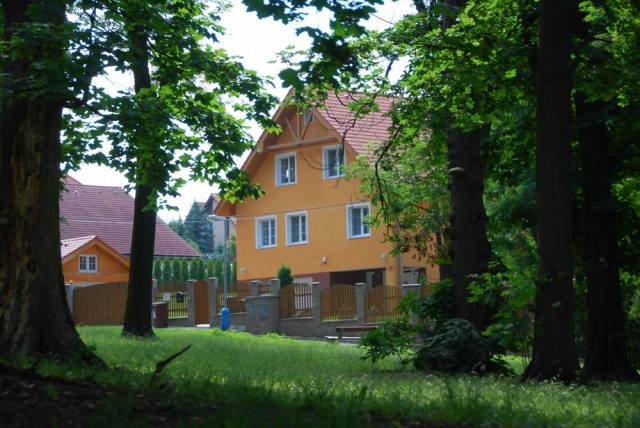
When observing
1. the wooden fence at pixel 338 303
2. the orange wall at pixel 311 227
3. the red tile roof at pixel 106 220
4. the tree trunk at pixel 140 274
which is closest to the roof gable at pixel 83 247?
the red tile roof at pixel 106 220

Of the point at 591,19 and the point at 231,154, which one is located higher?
the point at 591,19

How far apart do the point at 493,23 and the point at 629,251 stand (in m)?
4.16

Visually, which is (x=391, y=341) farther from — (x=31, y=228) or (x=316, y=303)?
(x=316, y=303)

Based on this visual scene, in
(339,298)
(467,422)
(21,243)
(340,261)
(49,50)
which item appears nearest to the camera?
(467,422)

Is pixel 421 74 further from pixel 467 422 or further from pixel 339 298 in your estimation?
pixel 339 298

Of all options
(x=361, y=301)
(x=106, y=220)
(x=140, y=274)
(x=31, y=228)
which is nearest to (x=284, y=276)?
(x=361, y=301)

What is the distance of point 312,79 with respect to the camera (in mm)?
9891

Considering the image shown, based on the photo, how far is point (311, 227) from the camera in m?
50.7

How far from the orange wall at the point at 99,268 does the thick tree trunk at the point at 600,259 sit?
47.0 metres

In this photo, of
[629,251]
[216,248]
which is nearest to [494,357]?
[629,251]

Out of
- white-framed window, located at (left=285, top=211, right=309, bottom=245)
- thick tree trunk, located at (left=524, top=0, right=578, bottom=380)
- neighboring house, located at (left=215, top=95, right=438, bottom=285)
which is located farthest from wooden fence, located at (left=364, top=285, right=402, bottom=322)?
thick tree trunk, located at (left=524, top=0, right=578, bottom=380)

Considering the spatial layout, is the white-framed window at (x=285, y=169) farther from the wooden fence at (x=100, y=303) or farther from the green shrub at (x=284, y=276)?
the wooden fence at (x=100, y=303)

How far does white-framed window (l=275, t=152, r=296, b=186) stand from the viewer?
51.5m

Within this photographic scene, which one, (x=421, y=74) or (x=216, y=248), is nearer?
(x=421, y=74)
